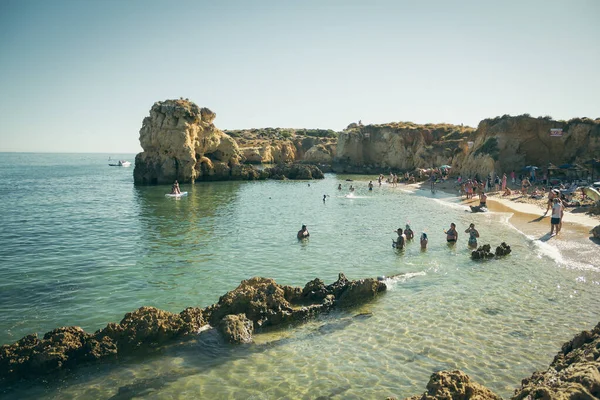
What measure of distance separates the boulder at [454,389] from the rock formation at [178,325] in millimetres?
5753

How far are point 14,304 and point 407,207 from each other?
30787 millimetres

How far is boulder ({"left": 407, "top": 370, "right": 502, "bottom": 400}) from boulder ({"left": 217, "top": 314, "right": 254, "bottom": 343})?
5585mm

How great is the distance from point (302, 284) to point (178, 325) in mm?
5863

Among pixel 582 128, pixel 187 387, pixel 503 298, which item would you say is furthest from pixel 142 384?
pixel 582 128

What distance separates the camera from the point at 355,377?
30.1ft

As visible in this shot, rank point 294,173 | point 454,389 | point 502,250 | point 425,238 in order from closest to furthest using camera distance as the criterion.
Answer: point 454,389 → point 502,250 → point 425,238 → point 294,173

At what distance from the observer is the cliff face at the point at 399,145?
7388 centimetres

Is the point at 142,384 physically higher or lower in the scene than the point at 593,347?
lower

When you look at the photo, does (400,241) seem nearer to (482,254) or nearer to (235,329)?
(482,254)

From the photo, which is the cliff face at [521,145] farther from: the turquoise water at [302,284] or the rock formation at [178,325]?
the rock formation at [178,325]

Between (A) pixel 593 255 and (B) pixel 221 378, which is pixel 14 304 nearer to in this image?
(B) pixel 221 378

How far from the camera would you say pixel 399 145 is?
7894 cm

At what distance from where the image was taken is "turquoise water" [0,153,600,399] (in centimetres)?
915

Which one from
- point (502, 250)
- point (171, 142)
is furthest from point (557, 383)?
point (171, 142)
